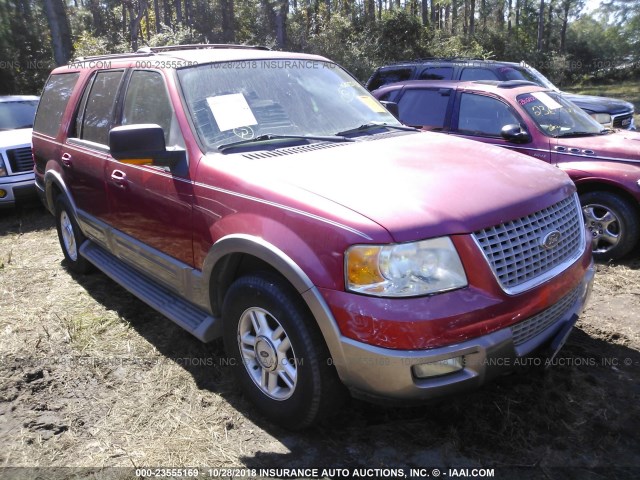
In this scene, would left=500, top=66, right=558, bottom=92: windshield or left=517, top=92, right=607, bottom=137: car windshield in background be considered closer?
left=517, top=92, right=607, bottom=137: car windshield in background

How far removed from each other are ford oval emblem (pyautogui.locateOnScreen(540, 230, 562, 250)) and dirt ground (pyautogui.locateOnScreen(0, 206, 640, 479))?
2.18ft

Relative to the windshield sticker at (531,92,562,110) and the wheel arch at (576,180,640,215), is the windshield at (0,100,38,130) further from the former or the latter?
the wheel arch at (576,180,640,215)

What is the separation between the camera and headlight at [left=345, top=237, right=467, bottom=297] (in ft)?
7.33

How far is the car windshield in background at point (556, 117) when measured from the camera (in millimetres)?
5652

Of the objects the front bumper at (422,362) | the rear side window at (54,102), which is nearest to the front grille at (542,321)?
the front bumper at (422,362)

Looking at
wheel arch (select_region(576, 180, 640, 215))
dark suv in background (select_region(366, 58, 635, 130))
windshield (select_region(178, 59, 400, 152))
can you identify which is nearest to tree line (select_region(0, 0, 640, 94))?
dark suv in background (select_region(366, 58, 635, 130))

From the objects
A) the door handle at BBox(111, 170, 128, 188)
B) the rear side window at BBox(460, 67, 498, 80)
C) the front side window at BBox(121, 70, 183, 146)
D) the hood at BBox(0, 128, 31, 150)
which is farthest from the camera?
the rear side window at BBox(460, 67, 498, 80)

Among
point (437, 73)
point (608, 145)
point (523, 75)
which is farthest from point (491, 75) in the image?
point (608, 145)

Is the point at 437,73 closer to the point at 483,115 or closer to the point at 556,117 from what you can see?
the point at 483,115

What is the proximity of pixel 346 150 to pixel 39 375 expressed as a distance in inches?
102

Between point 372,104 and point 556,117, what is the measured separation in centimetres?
290

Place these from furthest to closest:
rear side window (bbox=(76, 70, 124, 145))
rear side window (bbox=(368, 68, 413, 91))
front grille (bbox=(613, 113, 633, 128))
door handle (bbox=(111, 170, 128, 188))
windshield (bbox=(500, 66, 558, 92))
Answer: rear side window (bbox=(368, 68, 413, 91)), windshield (bbox=(500, 66, 558, 92)), front grille (bbox=(613, 113, 633, 128)), rear side window (bbox=(76, 70, 124, 145)), door handle (bbox=(111, 170, 128, 188))

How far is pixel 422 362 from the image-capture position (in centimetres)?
222

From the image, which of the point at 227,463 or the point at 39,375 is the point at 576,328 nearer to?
the point at 227,463
